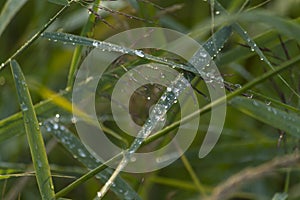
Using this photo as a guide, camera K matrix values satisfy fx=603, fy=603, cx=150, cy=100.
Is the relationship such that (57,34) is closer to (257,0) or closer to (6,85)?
(6,85)

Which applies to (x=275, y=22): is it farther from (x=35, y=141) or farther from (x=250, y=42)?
(x=35, y=141)

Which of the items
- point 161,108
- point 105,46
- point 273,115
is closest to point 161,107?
point 161,108

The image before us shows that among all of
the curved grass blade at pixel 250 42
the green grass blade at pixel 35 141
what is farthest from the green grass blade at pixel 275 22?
the green grass blade at pixel 35 141

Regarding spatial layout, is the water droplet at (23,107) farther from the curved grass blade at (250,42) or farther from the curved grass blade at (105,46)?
the curved grass blade at (250,42)

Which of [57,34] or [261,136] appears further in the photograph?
[261,136]

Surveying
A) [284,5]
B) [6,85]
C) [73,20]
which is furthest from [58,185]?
[284,5]

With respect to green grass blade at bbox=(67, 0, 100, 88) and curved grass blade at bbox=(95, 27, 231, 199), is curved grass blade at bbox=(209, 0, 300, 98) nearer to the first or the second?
curved grass blade at bbox=(95, 27, 231, 199)

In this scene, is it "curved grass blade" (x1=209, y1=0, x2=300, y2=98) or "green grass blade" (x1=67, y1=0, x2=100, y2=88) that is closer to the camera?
"curved grass blade" (x1=209, y1=0, x2=300, y2=98)

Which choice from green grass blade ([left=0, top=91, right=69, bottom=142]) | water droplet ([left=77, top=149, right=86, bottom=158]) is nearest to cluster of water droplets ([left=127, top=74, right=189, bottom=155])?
water droplet ([left=77, top=149, right=86, bottom=158])
